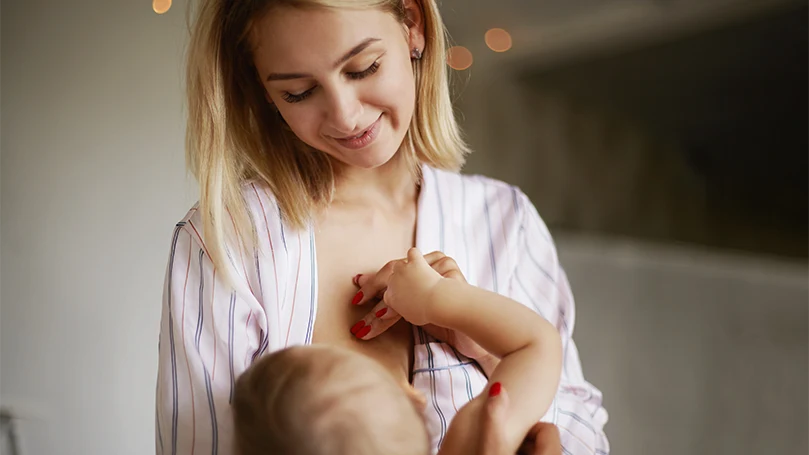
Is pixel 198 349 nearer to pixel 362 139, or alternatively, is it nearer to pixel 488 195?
pixel 362 139

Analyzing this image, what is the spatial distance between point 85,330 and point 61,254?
0.07 m

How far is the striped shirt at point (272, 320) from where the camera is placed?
64cm

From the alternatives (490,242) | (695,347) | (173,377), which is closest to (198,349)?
(173,377)

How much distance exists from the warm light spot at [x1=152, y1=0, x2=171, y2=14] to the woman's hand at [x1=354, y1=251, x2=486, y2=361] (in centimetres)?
33

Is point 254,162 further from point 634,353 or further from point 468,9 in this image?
point 634,353

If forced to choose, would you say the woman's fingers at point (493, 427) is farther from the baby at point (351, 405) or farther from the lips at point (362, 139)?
the lips at point (362, 139)

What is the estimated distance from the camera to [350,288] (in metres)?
0.73

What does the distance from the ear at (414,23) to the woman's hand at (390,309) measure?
21cm

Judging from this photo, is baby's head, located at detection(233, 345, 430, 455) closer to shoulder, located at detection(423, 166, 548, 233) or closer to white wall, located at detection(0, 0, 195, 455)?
white wall, located at detection(0, 0, 195, 455)

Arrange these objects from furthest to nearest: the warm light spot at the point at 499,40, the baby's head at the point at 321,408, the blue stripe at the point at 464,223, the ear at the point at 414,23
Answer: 1. the warm light spot at the point at 499,40
2. the blue stripe at the point at 464,223
3. the ear at the point at 414,23
4. the baby's head at the point at 321,408

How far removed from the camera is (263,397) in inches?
21.1

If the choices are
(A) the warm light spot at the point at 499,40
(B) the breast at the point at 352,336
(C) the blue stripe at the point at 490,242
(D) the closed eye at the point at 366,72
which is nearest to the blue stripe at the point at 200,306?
(B) the breast at the point at 352,336

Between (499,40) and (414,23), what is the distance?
97 centimetres

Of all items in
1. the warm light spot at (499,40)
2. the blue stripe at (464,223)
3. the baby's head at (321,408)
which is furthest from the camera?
the warm light spot at (499,40)
